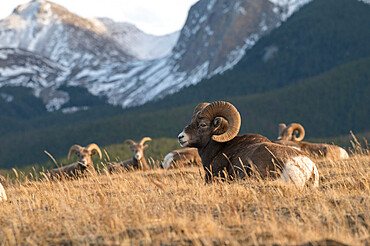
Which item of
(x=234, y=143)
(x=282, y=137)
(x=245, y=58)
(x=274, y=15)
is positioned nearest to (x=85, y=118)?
(x=245, y=58)

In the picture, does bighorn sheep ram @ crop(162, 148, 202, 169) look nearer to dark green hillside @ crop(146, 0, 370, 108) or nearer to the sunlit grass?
the sunlit grass

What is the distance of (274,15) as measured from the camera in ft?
600

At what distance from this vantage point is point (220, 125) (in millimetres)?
9516

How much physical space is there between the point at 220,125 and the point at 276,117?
317ft

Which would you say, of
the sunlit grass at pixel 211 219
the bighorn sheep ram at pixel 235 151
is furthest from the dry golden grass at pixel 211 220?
the bighorn sheep ram at pixel 235 151

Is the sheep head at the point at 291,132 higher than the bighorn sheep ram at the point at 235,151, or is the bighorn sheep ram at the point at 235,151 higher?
the bighorn sheep ram at the point at 235,151

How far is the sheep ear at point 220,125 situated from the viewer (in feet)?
30.8

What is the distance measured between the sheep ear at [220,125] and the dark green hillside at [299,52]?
12822 centimetres

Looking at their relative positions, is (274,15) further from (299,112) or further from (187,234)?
(187,234)

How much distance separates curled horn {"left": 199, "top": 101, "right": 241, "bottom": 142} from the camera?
9.18 metres

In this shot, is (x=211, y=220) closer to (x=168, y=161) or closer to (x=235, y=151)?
(x=235, y=151)

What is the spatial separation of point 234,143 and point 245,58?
162 metres

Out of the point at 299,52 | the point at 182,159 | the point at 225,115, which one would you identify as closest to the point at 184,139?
the point at 225,115

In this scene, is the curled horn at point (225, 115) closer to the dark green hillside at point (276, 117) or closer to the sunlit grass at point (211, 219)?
the sunlit grass at point (211, 219)
